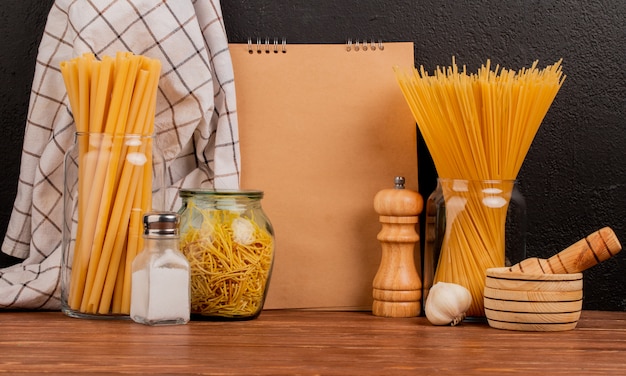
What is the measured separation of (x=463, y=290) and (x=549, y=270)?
126mm

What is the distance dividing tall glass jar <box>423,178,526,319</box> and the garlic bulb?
33 mm

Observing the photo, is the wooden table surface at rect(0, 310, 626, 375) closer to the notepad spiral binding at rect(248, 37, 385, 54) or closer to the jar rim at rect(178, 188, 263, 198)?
the jar rim at rect(178, 188, 263, 198)

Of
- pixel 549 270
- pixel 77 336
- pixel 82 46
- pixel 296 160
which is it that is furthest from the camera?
pixel 296 160

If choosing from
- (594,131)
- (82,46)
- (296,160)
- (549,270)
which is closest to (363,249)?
(296,160)

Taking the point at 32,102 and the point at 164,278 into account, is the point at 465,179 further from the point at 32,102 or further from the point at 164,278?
the point at 32,102

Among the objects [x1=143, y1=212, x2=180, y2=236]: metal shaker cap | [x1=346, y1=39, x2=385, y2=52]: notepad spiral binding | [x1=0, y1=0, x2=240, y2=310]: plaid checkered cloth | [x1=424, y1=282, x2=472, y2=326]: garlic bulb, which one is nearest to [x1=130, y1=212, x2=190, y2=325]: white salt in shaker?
[x1=143, y1=212, x2=180, y2=236]: metal shaker cap

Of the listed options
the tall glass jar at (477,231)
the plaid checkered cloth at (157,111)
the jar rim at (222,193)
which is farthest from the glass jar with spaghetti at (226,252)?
the tall glass jar at (477,231)

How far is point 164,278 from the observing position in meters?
1.19

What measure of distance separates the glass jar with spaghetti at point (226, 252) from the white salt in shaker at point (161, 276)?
1.6 inches

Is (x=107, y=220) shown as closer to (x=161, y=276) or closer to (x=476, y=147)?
(x=161, y=276)

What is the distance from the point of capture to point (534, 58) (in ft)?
4.95

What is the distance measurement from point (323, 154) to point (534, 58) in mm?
406

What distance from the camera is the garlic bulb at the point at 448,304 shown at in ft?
4.13

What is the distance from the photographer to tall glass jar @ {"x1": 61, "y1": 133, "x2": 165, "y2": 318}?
1261 millimetres
